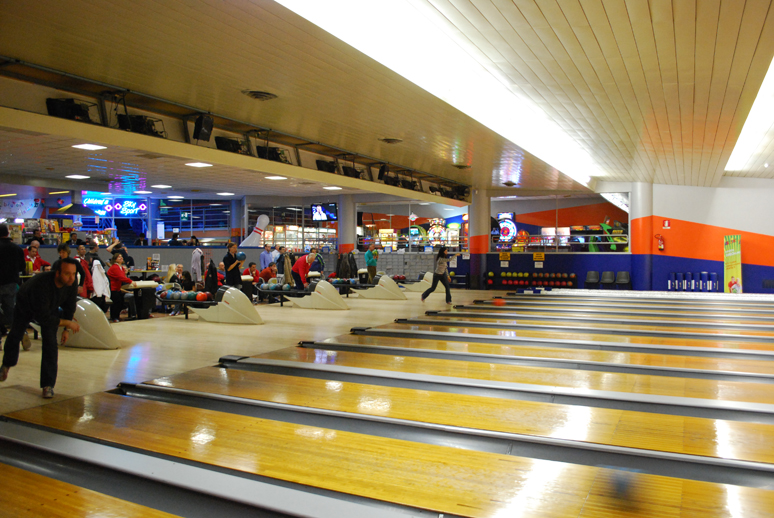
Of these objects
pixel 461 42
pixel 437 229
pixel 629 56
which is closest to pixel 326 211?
pixel 437 229

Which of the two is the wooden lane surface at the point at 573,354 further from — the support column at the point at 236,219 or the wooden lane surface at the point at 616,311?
the support column at the point at 236,219

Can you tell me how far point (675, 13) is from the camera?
13.7ft

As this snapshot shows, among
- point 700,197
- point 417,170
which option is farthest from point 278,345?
point 700,197

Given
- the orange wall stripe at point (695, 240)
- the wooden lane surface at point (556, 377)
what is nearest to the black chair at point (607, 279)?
the orange wall stripe at point (695, 240)

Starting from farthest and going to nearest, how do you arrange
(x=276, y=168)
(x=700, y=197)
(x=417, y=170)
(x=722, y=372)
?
(x=700, y=197) < (x=417, y=170) < (x=276, y=168) < (x=722, y=372)

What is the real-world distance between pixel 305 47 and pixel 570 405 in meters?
3.70

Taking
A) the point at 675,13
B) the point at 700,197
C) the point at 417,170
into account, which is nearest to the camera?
the point at 675,13

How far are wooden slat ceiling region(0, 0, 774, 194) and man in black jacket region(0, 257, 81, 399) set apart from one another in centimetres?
204

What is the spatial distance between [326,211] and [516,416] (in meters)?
15.7

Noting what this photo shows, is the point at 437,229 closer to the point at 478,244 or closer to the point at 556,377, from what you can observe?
the point at 478,244

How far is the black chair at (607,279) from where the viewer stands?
15.3 m

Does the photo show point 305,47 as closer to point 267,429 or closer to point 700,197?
point 267,429

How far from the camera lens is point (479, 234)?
16.6 metres

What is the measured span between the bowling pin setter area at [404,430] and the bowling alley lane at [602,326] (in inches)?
20.5
